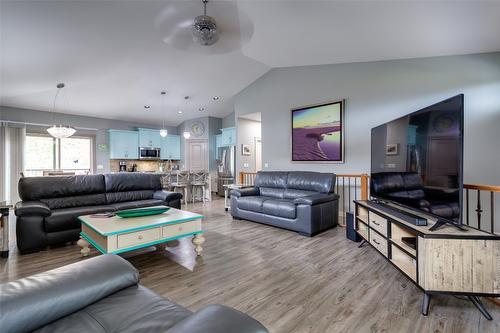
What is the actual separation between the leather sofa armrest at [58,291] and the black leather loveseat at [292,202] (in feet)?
9.48

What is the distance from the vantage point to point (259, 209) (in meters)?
4.41

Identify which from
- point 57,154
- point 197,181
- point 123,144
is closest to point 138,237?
point 197,181

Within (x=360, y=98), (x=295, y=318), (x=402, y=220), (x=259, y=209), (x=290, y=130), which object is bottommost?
(x=295, y=318)

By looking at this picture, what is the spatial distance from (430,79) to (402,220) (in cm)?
327

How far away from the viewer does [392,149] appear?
284 cm

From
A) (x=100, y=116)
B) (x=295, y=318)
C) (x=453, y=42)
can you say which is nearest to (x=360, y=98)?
(x=453, y=42)

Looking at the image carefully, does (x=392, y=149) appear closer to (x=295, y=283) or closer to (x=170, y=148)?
(x=295, y=283)

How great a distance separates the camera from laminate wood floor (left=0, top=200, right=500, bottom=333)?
68.8 inches

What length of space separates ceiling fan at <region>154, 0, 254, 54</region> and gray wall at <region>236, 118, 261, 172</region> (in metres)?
3.35

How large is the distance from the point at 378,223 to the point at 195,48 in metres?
3.49

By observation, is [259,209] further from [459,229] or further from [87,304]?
[87,304]

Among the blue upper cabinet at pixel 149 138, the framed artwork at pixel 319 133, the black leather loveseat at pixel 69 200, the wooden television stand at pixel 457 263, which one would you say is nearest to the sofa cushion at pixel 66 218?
the black leather loveseat at pixel 69 200

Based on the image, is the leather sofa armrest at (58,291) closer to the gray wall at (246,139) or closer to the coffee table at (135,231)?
the coffee table at (135,231)

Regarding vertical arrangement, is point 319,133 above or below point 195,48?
below
